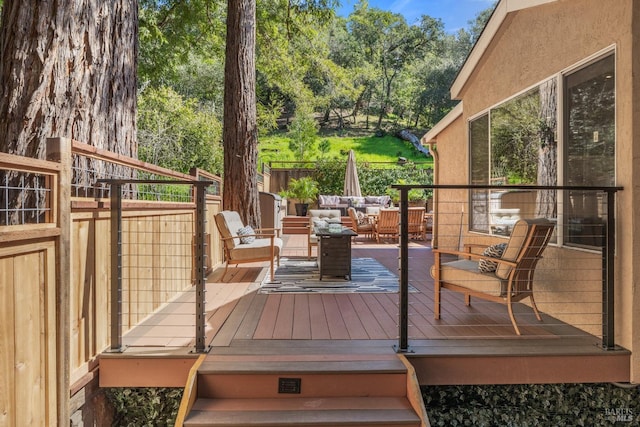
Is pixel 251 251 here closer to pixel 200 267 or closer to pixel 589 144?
pixel 200 267

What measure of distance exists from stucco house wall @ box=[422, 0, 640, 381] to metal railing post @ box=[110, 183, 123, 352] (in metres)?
3.61

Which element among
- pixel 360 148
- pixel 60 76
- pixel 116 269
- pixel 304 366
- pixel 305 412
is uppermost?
pixel 360 148

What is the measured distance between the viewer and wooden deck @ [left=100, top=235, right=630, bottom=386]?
9.34 feet

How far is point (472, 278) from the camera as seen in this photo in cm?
359

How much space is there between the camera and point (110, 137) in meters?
3.35

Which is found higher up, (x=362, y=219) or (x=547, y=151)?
(x=547, y=151)

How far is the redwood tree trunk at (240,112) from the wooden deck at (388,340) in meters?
3.39

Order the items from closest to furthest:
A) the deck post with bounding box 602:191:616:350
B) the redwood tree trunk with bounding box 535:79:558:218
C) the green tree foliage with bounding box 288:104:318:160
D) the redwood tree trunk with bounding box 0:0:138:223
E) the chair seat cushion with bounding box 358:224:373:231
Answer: the redwood tree trunk with bounding box 0:0:138:223 → the deck post with bounding box 602:191:616:350 → the redwood tree trunk with bounding box 535:79:558:218 → the chair seat cushion with bounding box 358:224:373:231 → the green tree foliage with bounding box 288:104:318:160

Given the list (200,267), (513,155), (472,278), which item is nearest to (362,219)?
(513,155)

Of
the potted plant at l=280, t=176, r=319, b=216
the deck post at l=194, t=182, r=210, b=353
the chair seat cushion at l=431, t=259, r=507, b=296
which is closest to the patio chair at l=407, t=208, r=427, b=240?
the potted plant at l=280, t=176, r=319, b=216

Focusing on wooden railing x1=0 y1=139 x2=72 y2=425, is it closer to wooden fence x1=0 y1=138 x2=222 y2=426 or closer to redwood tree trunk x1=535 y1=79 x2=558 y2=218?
wooden fence x1=0 y1=138 x2=222 y2=426

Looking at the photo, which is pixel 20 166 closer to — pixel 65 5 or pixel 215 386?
pixel 65 5

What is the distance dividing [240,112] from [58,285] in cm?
542

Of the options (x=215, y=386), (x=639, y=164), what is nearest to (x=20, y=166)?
(x=215, y=386)
